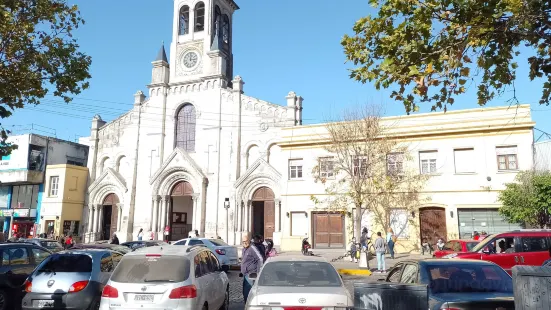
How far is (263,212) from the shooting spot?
31.7 m

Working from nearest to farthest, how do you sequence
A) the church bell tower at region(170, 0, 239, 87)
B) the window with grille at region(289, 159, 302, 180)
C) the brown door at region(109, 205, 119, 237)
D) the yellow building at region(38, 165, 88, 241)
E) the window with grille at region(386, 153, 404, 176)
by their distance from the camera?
1. the window with grille at region(386, 153, 404, 176)
2. the window with grille at region(289, 159, 302, 180)
3. the church bell tower at region(170, 0, 239, 87)
4. the yellow building at region(38, 165, 88, 241)
5. the brown door at region(109, 205, 119, 237)

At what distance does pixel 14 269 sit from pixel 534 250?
14554 mm

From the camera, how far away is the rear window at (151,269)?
6730mm

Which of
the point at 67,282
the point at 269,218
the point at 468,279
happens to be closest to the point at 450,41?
the point at 468,279

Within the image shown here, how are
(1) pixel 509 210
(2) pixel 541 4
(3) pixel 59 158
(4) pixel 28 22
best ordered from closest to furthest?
(2) pixel 541 4
(4) pixel 28 22
(1) pixel 509 210
(3) pixel 59 158

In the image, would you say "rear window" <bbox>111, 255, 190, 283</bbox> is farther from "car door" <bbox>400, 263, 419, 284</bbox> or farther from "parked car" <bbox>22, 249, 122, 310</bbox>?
"car door" <bbox>400, 263, 419, 284</bbox>

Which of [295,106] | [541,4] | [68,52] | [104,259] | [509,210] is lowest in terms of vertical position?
[104,259]

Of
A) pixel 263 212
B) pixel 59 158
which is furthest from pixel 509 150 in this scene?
pixel 59 158

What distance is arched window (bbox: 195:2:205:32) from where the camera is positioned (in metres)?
37.4

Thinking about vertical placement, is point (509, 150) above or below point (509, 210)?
above

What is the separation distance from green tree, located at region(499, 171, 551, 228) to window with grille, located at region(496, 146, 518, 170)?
47.7 inches

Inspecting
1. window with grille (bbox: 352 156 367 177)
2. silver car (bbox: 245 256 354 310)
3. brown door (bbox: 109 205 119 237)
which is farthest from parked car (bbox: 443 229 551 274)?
brown door (bbox: 109 205 119 237)

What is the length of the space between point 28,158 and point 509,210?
1468 inches

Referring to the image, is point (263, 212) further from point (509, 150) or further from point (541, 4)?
point (541, 4)
